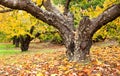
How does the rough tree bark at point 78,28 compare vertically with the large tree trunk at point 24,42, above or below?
above

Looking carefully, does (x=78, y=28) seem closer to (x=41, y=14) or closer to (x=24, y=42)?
(x=41, y=14)

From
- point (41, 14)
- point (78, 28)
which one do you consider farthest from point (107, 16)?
point (41, 14)

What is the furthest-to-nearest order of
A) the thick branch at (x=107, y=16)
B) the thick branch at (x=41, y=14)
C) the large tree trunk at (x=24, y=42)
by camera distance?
the large tree trunk at (x=24, y=42), the thick branch at (x=107, y=16), the thick branch at (x=41, y=14)

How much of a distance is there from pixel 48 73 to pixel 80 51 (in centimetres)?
202

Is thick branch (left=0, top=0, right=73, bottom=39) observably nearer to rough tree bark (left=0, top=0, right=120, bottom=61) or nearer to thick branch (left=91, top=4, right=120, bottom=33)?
rough tree bark (left=0, top=0, right=120, bottom=61)

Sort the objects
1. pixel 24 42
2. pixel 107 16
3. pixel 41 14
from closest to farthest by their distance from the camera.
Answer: pixel 107 16
pixel 41 14
pixel 24 42

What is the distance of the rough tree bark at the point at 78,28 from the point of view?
9.83 meters

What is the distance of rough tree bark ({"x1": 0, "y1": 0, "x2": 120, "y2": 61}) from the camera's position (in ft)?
32.2

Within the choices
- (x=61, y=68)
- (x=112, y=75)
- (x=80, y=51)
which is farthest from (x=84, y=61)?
(x=112, y=75)

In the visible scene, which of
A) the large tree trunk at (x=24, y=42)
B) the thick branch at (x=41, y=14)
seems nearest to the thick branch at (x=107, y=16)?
the thick branch at (x=41, y=14)

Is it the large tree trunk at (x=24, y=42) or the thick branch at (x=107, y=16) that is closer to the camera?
the thick branch at (x=107, y=16)

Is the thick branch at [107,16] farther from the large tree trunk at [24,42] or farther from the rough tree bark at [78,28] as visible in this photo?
the large tree trunk at [24,42]

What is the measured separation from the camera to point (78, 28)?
403 inches

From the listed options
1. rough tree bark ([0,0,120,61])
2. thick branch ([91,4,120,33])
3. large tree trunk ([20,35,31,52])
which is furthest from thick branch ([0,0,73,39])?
large tree trunk ([20,35,31,52])
